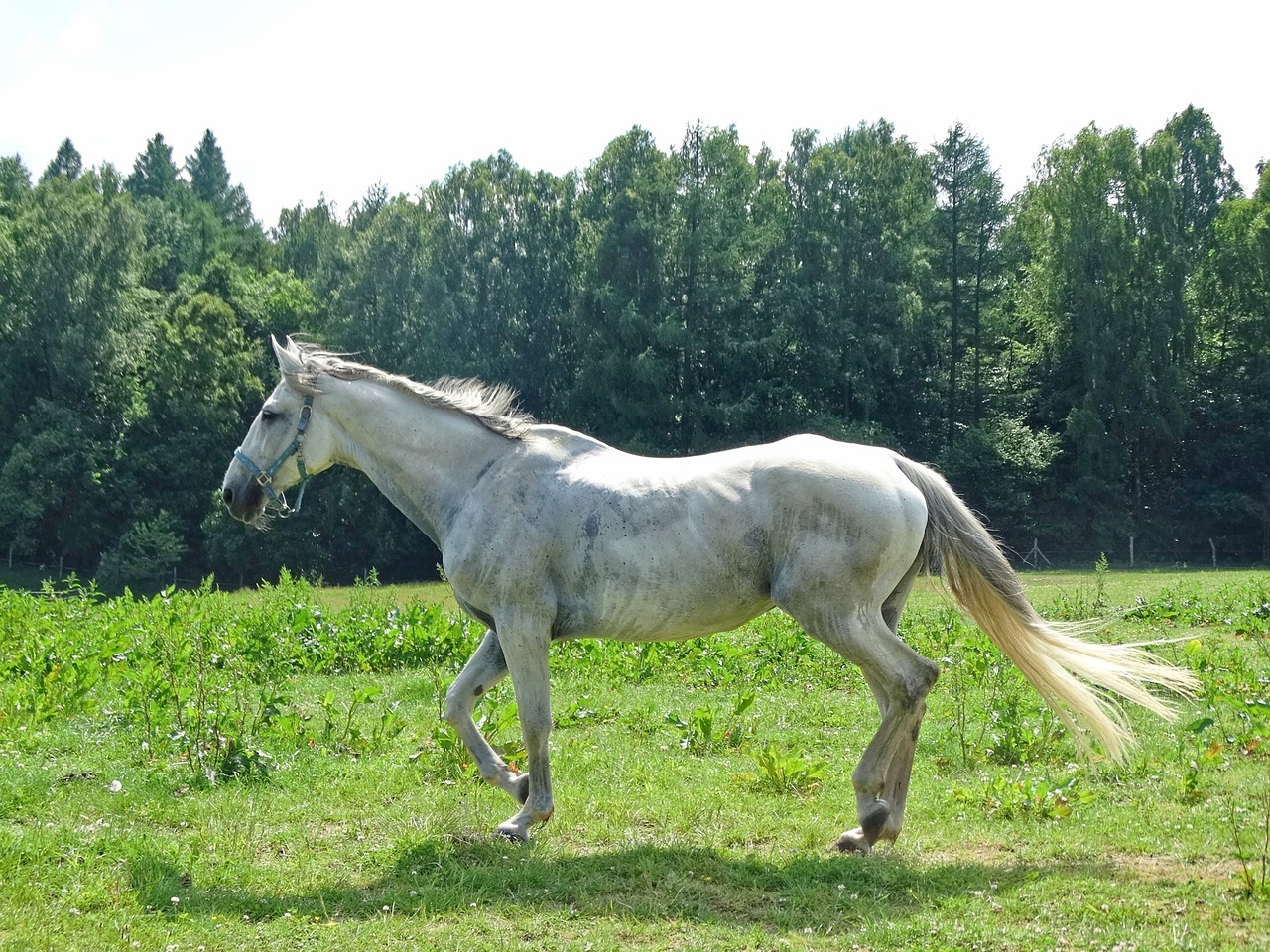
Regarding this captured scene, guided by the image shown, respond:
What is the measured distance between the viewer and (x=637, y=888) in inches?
211

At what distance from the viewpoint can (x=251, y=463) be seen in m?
6.84

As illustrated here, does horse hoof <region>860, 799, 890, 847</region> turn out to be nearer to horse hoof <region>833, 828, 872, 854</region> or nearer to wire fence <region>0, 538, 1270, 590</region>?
horse hoof <region>833, 828, 872, 854</region>

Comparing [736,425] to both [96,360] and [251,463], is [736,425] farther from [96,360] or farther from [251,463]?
[251,463]

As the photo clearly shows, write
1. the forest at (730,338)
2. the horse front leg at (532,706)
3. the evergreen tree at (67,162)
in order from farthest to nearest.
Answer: the evergreen tree at (67,162) → the forest at (730,338) → the horse front leg at (532,706)

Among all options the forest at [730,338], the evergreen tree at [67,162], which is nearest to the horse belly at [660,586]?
the forest at [730,338]

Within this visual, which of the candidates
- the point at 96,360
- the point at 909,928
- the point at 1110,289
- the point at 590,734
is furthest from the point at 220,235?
the point at 909,928

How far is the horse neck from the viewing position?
266 inches

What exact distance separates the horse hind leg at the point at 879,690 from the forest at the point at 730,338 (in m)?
37.7

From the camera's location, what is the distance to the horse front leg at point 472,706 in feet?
21.2

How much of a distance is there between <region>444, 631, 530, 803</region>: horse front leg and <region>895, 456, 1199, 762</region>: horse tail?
2.58m

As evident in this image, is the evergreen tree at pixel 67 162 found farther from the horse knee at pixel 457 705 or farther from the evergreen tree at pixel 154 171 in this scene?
the horse knee at pixel 457 705

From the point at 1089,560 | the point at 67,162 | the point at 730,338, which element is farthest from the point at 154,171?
the point at 1089,560

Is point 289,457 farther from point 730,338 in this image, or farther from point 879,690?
point 730,338

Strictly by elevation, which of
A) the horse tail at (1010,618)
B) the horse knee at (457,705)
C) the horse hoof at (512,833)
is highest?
the horse tail at (1010,618)
